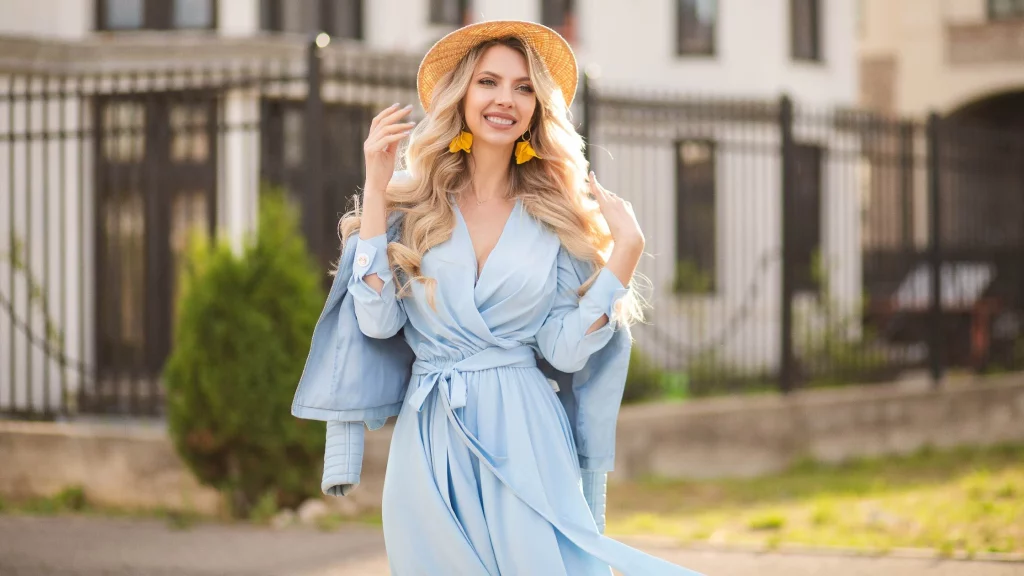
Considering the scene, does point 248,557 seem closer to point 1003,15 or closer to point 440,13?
point 440,13

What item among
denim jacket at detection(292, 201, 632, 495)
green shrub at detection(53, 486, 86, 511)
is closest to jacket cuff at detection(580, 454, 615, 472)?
denim jacket at detection(292, 201, 632, 495)

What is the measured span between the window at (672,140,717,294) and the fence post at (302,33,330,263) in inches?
255

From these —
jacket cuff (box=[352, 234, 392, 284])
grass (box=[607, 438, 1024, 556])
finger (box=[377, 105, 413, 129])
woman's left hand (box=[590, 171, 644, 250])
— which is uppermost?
finger (box=[377, 105, 413, 129])

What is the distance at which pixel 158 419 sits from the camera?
29.3 ft

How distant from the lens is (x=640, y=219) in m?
14.0

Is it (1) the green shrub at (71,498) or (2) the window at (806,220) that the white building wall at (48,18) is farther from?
(2) the window at (806,220)

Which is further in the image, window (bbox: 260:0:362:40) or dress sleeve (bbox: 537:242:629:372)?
window (bbox: 260:0:362:40)

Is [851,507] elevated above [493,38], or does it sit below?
below

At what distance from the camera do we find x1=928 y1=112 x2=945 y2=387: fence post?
1229 cm

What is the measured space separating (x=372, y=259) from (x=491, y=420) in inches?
20.6

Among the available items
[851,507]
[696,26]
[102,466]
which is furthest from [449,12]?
[851,507]

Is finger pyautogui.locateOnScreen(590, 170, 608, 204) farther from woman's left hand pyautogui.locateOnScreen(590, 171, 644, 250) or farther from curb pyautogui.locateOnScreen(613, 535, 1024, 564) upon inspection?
curb pyautogui.locateOnScreen(613, 535, 1024, 564)

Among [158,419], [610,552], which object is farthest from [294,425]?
[610,552]

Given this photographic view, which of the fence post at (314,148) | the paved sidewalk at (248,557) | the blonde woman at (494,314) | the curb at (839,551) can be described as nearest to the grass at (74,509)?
the paved sidewalk at (248,557)
